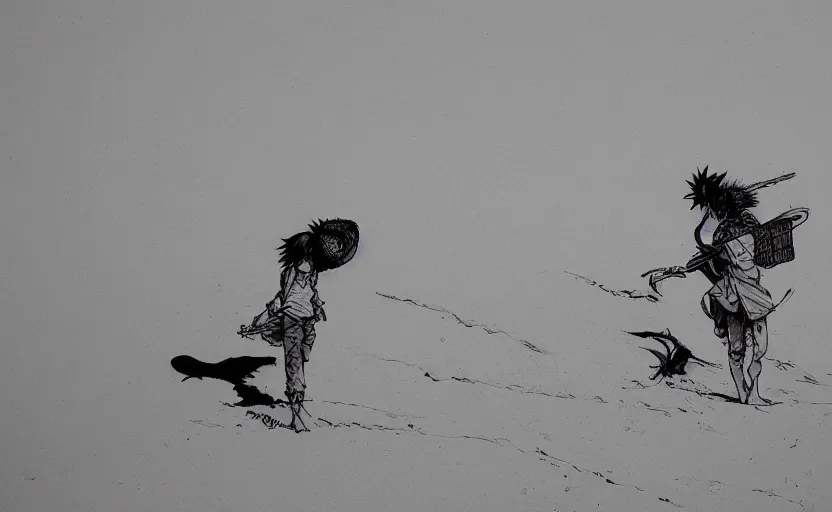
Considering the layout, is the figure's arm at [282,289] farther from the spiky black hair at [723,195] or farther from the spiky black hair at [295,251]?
the spiky black hair at [723,195]

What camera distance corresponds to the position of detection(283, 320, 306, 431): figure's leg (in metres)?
2.01

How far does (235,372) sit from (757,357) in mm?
1696

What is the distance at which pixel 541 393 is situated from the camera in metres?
2.06

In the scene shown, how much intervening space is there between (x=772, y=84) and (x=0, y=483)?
9.25ft


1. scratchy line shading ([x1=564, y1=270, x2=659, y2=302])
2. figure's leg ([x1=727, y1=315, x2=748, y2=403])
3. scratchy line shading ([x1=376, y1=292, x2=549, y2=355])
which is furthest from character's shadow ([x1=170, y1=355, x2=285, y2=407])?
figure's leg ([x1=727, y1=315, x2=748, y2=403])

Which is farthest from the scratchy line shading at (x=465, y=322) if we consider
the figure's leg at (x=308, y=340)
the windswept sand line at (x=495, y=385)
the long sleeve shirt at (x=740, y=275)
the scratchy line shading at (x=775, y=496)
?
the scratchy line shading at (x=775, y=496)

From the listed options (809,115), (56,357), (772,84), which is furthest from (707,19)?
(56,357)

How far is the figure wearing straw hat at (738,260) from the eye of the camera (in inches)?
81.7

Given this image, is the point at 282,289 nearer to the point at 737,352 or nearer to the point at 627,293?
the point at 627,293

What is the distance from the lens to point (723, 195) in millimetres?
2084

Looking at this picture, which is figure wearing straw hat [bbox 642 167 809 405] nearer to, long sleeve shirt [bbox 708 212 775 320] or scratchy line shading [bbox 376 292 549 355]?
long sleeve shirt [bbox 708 212 775 320]

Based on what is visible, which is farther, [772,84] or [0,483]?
[772,84]

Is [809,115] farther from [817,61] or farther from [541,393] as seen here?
[541,393]

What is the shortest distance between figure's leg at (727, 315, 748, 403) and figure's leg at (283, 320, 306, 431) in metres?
1.39
